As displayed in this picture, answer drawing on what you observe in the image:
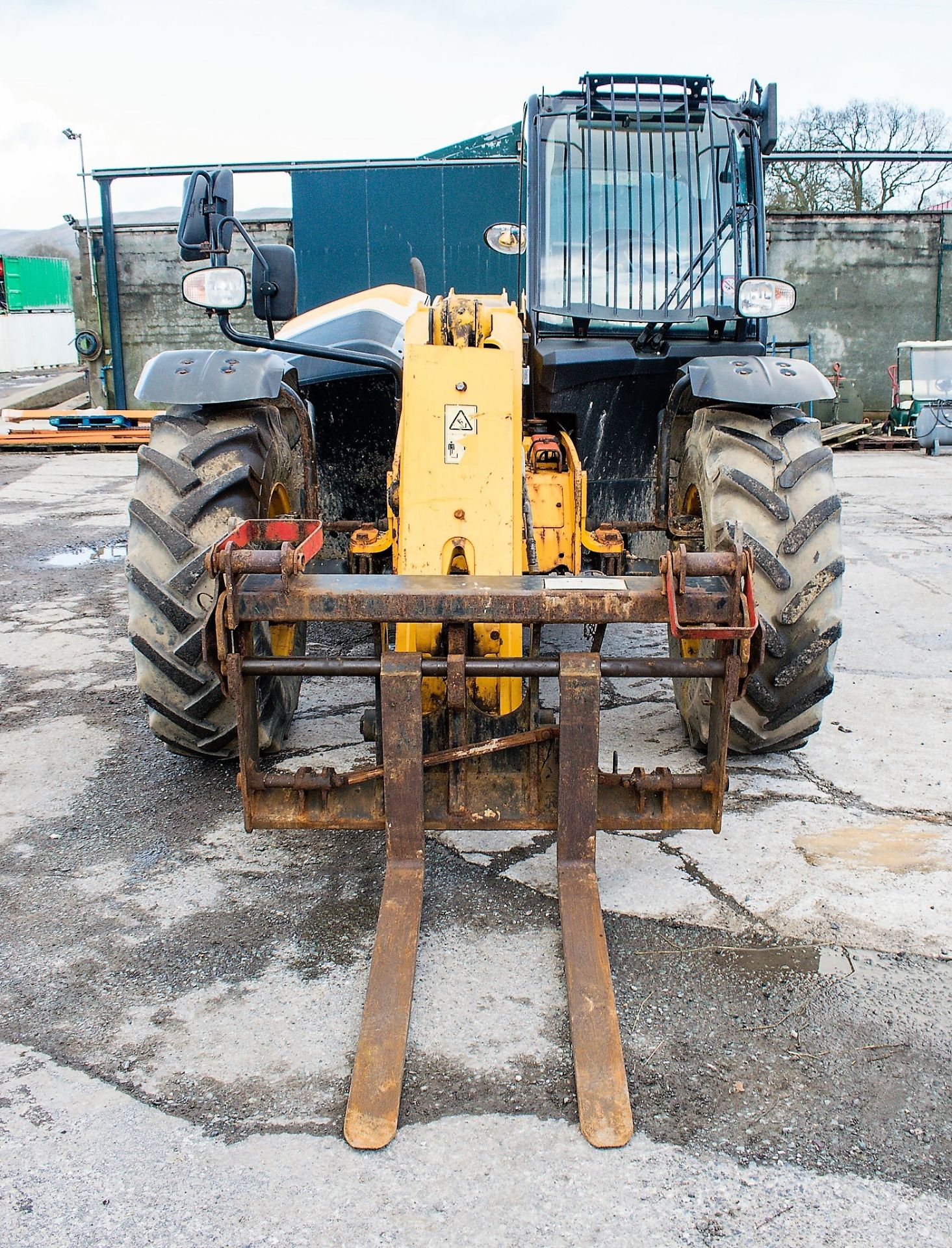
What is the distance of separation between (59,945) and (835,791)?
8.73ft

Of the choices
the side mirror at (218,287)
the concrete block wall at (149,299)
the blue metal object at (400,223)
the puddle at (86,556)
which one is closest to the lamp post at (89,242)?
the concrete block wall at (149,299)

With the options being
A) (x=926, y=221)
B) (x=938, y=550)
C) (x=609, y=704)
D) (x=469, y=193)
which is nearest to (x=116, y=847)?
(x=609, y=704)

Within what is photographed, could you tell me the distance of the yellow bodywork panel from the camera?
3.15 m

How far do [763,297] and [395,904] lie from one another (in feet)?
9.31

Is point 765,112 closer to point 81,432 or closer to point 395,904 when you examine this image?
point 395,904

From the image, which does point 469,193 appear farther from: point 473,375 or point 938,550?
point 473,375

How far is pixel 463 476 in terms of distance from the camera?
3.25 meters

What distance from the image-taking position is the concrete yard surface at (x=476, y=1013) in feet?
6.82

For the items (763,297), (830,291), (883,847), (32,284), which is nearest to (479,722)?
(883,847)

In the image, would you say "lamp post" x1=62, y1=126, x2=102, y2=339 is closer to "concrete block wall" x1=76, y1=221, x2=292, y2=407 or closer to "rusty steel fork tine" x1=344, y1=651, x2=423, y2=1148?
"concrete block wall" x1=76, y1=221, x2=292, y2=407

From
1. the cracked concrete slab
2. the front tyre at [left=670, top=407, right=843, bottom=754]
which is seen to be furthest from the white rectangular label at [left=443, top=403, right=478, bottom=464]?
the cracked concrete slab

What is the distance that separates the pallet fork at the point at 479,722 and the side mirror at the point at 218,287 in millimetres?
874

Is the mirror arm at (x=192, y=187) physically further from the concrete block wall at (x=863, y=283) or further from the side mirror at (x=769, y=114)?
the concrete block wall at (x=863, y=283)

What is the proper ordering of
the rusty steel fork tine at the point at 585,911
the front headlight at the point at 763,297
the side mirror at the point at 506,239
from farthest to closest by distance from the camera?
the side mirror at the point at 506,239, the front headlight at the point at 763,297, the rusty steel fork tine at the point at 585,911
